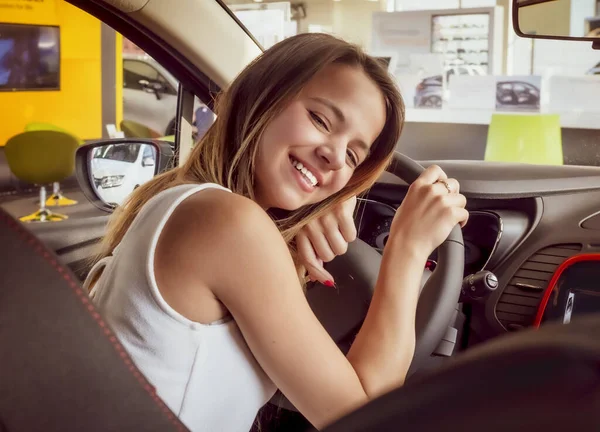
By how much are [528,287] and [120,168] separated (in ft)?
3.72

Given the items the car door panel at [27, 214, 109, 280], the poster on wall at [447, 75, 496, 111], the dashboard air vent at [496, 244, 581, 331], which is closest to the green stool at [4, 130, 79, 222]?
the poster on wall at [447, 75, 496, 111]

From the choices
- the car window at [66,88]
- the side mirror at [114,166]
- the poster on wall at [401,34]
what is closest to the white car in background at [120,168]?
the side mirror at [114,166]

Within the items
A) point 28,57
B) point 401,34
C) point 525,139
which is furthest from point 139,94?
point 525,139

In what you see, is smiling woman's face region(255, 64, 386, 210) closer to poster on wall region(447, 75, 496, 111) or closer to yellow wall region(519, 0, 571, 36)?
yellow wall region(519, 0, 571, 36)

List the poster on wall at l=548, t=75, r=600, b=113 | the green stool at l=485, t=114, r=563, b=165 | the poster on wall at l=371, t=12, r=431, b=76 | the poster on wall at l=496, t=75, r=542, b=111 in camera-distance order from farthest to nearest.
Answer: the poster on wall at l=371, t=12, r=431, b=76 < the poster on wall at l=496, t=75, r=542, b=111 < the poster on wall at l=548, t=75, r=600, b=113 < the green stool at l=485, t=114, r=563, b=165

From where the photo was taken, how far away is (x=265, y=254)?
37.8 inches

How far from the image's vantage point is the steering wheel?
1.28m

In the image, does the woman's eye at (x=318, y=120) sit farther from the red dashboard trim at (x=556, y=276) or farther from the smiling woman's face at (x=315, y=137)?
the red dashboard trim at (x=556, y=276)

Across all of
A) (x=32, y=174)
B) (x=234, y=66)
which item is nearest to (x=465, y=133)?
(x=32, y=174)

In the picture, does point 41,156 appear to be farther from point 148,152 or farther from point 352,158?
point 352,158

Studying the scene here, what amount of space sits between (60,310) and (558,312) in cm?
129

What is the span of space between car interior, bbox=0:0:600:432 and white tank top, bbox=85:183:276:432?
4.1 inches

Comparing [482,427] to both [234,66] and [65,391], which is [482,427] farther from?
[234,66]

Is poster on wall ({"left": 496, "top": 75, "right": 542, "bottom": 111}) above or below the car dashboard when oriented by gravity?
above
